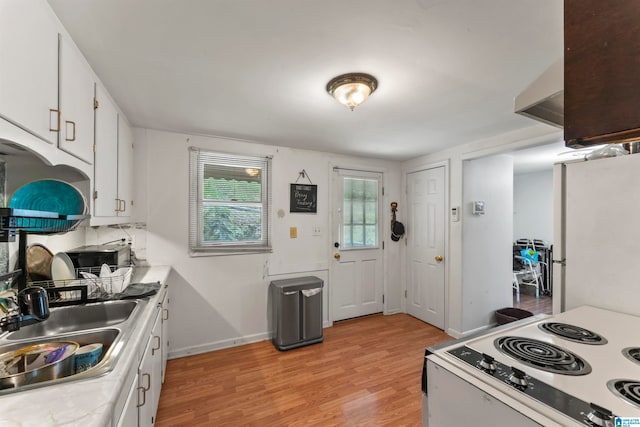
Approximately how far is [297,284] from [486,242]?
7.89 ft

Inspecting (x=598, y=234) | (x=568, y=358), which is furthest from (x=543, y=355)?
(x=598, y=234)

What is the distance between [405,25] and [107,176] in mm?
1997

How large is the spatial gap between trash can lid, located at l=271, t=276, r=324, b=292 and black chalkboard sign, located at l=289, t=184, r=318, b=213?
2.78ft

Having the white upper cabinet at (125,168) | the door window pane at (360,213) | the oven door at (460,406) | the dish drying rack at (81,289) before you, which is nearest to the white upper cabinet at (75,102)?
the white upper cabinet at (125,168)

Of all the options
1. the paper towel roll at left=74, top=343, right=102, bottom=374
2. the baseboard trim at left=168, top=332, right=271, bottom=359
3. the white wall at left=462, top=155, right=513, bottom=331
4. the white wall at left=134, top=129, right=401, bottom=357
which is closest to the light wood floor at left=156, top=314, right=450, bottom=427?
the baseboard trim at left=168, top=332, right=271, bottom=359

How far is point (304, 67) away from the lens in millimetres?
1591

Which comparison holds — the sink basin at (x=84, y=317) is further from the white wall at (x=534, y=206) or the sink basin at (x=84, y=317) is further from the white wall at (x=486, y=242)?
the white wall at (x=534, y=206)

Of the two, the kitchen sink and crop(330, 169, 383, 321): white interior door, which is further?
crop(330, 169, 383, 321): white interior door

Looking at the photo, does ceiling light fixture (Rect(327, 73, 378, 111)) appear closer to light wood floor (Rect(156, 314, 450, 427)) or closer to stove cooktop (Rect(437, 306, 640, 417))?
stove cooktop (Rect(437, 306, 640, 417))

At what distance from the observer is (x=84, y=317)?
1.56m

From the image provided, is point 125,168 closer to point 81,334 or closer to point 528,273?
point 81,334

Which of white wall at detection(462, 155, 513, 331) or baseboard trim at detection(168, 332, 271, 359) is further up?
white wall at detection(462, 155, 513, 331)

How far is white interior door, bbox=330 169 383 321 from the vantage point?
3.67 metres

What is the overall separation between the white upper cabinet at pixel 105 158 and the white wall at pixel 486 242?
3417 millimetres
